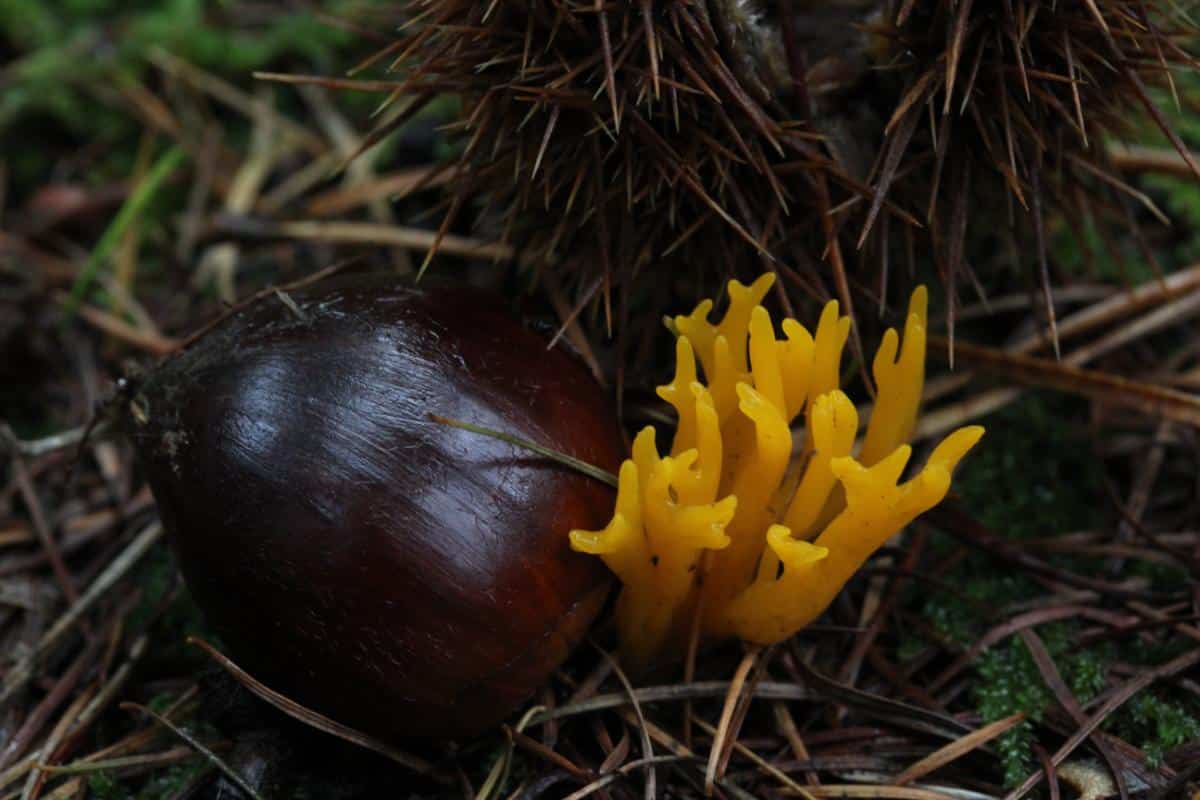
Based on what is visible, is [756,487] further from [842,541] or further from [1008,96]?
[1008,96]

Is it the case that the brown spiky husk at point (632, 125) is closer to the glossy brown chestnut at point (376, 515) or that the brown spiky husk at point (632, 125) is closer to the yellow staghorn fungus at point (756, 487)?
the yellow staghorn fungus at point (756, 487)

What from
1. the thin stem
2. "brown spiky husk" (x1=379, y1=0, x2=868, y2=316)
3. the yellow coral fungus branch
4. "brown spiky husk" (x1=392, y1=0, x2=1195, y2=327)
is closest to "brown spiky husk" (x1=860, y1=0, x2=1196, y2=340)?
"brown spiky husk" (x1=392, y1=0, x2=1195, y2=327)

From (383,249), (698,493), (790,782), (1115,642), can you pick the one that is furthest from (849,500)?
(383,249)

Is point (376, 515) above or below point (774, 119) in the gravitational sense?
below

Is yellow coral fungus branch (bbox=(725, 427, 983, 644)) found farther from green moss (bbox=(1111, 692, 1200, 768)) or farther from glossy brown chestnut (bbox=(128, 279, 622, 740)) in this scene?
green moss (bbox=(1111, 692, 1200, 768))

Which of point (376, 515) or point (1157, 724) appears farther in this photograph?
point (1157, 724)

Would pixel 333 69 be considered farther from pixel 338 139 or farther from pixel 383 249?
pixel 383 249

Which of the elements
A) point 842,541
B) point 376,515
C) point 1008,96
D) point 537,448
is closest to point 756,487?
point 842,541

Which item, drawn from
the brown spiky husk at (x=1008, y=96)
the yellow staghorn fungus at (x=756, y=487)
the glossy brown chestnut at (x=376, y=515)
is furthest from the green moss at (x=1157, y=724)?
the glossy brown chestnut at (x=376, y=515)
